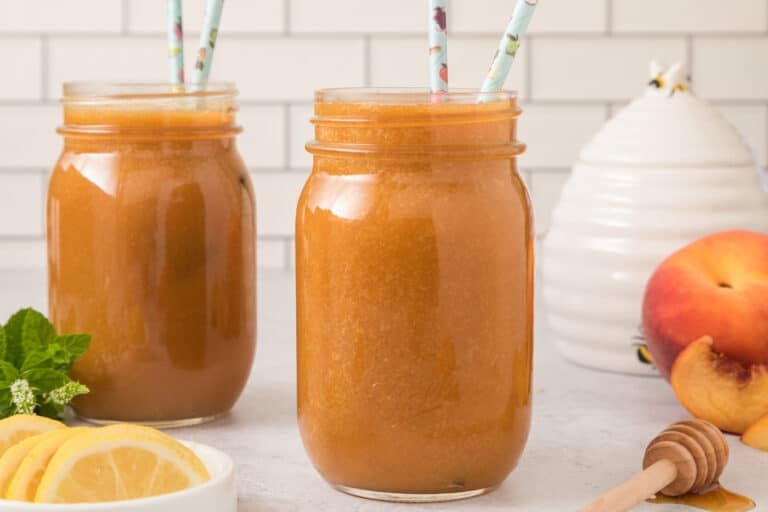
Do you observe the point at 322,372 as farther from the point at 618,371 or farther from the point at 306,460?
the point at 618,371

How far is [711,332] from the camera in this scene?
97 centimetres

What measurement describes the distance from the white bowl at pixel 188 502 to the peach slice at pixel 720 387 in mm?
407

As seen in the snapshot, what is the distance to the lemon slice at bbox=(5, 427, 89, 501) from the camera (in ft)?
2.27

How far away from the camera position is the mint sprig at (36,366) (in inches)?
35.3

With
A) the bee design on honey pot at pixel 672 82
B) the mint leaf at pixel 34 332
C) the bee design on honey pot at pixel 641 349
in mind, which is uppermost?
the bee design on honey pot at pixel 672 82

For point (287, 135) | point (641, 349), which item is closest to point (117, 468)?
point (641, 349)

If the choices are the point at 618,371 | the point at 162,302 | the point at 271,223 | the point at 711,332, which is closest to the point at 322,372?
the point at 162,302

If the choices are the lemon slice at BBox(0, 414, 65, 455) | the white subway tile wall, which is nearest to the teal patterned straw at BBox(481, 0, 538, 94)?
the lemon slice at BBox(0, 414, 65, 455)

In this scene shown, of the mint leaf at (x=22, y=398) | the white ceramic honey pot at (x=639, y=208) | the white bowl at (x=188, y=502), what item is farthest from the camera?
the white ceramic honey pot at (x=639, y=208)

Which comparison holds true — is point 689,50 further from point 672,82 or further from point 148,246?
point 148,246

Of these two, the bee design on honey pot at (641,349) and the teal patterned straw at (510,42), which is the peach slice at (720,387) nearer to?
the bee design on honey pot at (641,349)

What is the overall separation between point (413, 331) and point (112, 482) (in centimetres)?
20

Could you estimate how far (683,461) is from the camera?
2.60 feet

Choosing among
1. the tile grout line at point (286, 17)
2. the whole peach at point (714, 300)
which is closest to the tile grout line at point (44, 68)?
the tile grout line at point (286, 17)
